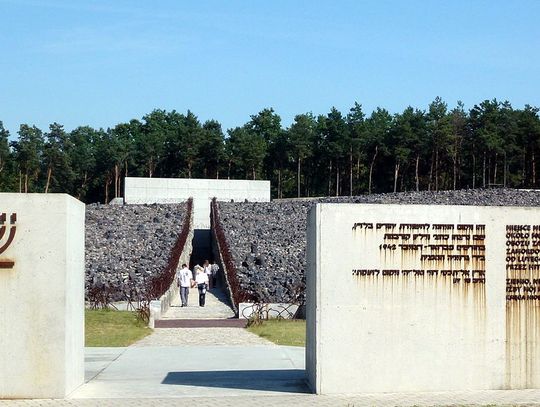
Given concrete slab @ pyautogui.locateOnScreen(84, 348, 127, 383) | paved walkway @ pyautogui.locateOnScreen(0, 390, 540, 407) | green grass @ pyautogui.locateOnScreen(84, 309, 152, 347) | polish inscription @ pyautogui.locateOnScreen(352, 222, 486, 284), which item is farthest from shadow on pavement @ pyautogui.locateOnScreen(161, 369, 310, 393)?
green grass @ pyautogui.locateOnScreen(84, 309, 152, 347)

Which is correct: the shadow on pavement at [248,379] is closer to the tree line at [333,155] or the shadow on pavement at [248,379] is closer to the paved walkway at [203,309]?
the paved walkway at [203,309]

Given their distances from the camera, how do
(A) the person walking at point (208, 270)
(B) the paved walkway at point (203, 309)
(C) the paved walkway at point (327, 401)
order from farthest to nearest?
(A) the person walking at point (208, 270)
(B) the paved walkway at point (203, 309)
(C) the paved walkway at point (327, 401)

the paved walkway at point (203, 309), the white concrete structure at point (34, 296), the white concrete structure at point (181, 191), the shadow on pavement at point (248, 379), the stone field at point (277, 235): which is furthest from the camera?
the white concrete structure at point (181, 191)

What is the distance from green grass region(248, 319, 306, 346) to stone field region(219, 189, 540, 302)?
301 centimetres

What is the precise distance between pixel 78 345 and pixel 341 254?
409 centimetres

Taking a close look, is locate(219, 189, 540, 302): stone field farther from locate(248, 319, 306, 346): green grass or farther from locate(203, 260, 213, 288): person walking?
locate(248, 319, 306, 346): green grass

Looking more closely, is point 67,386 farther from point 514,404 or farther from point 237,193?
point 237,193

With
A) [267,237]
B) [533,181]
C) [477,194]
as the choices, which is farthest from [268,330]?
[533,181]

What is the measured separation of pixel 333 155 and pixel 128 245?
47.5m

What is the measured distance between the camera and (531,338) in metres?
14.4

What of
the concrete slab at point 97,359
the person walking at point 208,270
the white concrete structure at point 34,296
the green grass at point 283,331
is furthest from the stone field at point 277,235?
the white concrete structure at point 34,296

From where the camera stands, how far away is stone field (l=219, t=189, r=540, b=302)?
34.5 meters

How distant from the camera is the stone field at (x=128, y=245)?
34469mm

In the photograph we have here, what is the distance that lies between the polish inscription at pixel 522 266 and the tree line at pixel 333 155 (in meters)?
70.1
